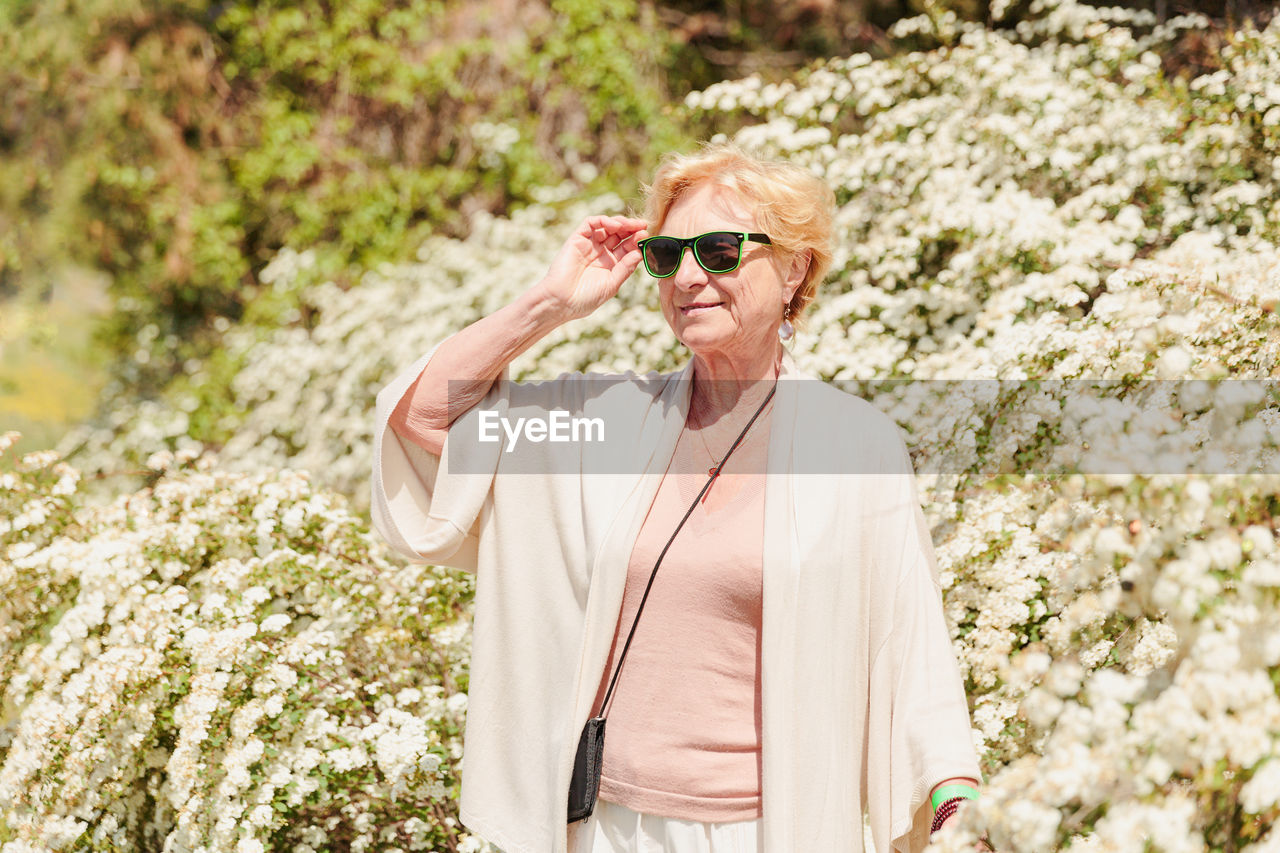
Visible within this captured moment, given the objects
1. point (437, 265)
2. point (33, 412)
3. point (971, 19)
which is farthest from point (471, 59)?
point (33, 412)

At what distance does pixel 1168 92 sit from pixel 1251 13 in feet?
3.84

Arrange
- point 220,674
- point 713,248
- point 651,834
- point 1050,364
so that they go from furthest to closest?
point 1050,364 < point 220,674 < point 713,248 < point 651,834

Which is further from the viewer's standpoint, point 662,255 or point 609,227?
point 609,227

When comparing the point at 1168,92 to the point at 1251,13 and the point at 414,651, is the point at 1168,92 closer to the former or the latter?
the point at 1251,13

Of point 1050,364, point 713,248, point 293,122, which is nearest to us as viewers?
point 713,248

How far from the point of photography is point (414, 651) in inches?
121

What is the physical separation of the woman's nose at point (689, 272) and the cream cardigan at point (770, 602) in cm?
22

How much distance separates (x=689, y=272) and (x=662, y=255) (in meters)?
0.08

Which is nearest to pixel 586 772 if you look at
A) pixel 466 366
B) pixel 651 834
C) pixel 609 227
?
pixel 651 834

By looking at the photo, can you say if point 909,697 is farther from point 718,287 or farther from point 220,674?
point 220,674

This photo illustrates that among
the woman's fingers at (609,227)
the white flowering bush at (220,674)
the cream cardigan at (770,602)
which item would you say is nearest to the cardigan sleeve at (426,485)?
the cream cardigan at (770,602)

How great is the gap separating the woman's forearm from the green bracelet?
1125mm

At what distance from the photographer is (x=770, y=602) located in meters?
1.85

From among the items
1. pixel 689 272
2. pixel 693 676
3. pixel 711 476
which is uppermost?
pixel 689 272
